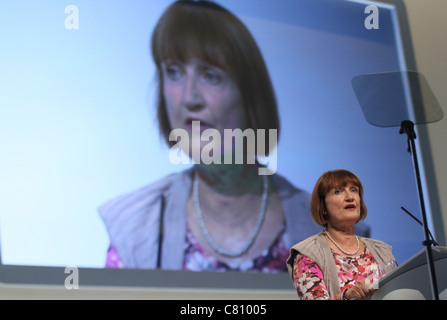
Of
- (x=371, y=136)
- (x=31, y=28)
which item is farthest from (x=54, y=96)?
(x=371, y=136)

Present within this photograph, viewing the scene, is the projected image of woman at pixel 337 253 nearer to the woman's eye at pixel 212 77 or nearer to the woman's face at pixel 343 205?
the woman's face at pixel 343 205

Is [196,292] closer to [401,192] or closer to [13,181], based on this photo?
[13,181]

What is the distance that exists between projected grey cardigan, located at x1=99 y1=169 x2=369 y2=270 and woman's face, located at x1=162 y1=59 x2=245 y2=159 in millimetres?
240

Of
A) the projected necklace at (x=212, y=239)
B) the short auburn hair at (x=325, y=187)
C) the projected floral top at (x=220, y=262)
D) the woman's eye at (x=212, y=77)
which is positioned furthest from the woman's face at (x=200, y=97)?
the short auburn hair at (x=325, y=187)

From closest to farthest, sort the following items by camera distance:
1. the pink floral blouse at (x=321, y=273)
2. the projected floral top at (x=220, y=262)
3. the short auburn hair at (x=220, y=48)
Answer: the pink floral blouse at (x=321, y=273), the projected floral top at (x=220, y=262), the short auburn hair at (x=220, y=48)

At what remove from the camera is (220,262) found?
221 cm

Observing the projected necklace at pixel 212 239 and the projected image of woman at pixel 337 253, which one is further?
the projected necklace at pixel 212 239

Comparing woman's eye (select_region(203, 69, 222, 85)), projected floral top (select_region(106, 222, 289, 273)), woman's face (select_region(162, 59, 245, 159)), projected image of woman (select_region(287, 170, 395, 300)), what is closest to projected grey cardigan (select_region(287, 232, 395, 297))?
projected image of woman (select_region(287, 170, 395, 300))

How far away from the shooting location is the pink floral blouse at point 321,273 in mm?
1193

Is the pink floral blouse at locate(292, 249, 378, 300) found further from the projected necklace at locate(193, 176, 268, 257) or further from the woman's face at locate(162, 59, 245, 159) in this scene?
the woman's face at locate(162, 59, 245, 159)

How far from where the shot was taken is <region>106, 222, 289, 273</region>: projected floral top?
209 cm

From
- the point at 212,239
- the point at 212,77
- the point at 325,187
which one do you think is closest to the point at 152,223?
the point at 212,239

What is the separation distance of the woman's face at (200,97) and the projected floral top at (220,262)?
1.52 feet

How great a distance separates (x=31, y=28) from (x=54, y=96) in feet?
1.04
